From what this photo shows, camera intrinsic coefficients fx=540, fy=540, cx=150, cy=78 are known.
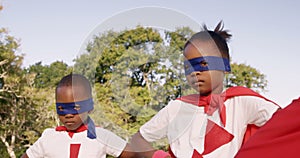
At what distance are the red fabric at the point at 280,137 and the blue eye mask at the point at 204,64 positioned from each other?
133cm

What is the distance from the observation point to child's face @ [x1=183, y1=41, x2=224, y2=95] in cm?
275

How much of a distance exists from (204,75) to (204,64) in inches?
3.9

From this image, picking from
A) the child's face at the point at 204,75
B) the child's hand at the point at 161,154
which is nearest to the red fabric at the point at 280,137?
the child's face at the point at 204,75

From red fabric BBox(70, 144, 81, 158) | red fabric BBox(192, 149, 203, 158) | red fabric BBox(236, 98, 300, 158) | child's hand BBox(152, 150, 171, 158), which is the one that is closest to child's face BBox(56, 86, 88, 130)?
red fabric BBox(70, 144, 81, 158)

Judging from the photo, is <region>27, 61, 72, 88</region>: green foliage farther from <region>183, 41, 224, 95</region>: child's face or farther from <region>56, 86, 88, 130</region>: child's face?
<region>183, 41, 224, 95</region>: child's face

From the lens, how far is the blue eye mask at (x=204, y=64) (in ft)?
9.06

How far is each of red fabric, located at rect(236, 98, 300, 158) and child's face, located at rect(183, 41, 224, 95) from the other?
1.29 meters

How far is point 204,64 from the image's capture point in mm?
2801

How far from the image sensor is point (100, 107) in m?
2.43

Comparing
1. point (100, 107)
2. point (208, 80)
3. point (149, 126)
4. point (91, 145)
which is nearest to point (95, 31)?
point (100, 107)

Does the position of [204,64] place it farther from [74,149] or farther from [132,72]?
[74,149]

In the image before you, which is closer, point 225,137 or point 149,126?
point 225,137

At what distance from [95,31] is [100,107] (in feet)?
1.17

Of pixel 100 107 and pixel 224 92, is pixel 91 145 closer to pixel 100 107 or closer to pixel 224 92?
pixel 224 92
